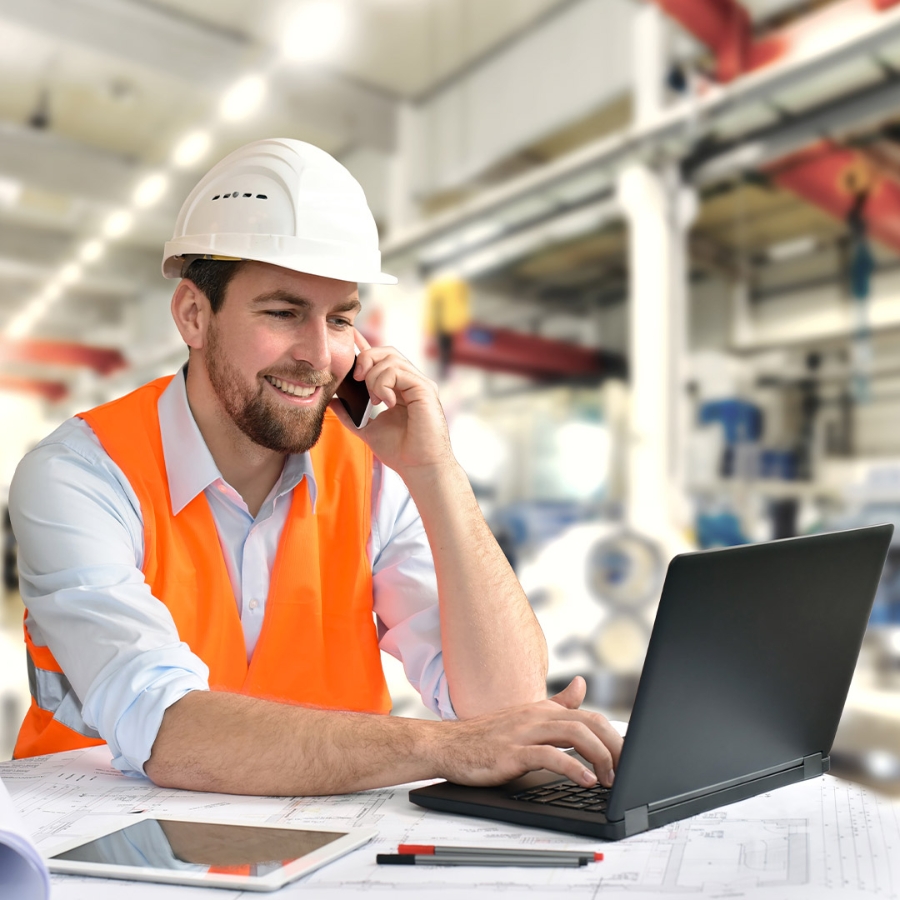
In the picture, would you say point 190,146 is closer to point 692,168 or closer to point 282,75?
point 282,75

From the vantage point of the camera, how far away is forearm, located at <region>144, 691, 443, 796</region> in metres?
0.98

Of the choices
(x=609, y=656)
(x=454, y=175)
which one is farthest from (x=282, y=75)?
(x=609, y=656)

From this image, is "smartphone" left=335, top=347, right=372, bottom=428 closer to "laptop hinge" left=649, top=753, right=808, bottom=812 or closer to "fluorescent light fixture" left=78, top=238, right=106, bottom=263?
"laptop hinge" left=649, top=753, right=808, bottom=812

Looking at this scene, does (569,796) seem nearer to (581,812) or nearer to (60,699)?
(581,812)

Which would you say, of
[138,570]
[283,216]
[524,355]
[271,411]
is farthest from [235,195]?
[524,355]

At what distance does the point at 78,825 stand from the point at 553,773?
1.44 feet

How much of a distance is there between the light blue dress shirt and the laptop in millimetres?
334

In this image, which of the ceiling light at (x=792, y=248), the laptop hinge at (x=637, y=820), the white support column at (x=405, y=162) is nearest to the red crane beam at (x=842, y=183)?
the ceiling light at (x=792, y=248)

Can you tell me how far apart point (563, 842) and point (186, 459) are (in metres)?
0.79

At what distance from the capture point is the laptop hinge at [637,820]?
82 cm

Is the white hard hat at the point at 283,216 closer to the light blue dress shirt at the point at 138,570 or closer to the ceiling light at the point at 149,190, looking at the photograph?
the light blue dress shirt at the point at 138,570

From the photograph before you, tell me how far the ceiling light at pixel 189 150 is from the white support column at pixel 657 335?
5.69 ft

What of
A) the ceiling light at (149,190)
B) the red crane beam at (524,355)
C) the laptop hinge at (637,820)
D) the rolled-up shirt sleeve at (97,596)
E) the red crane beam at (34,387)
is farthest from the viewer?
the red crane beam at (524,355)

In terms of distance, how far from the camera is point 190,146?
4.11 meters
